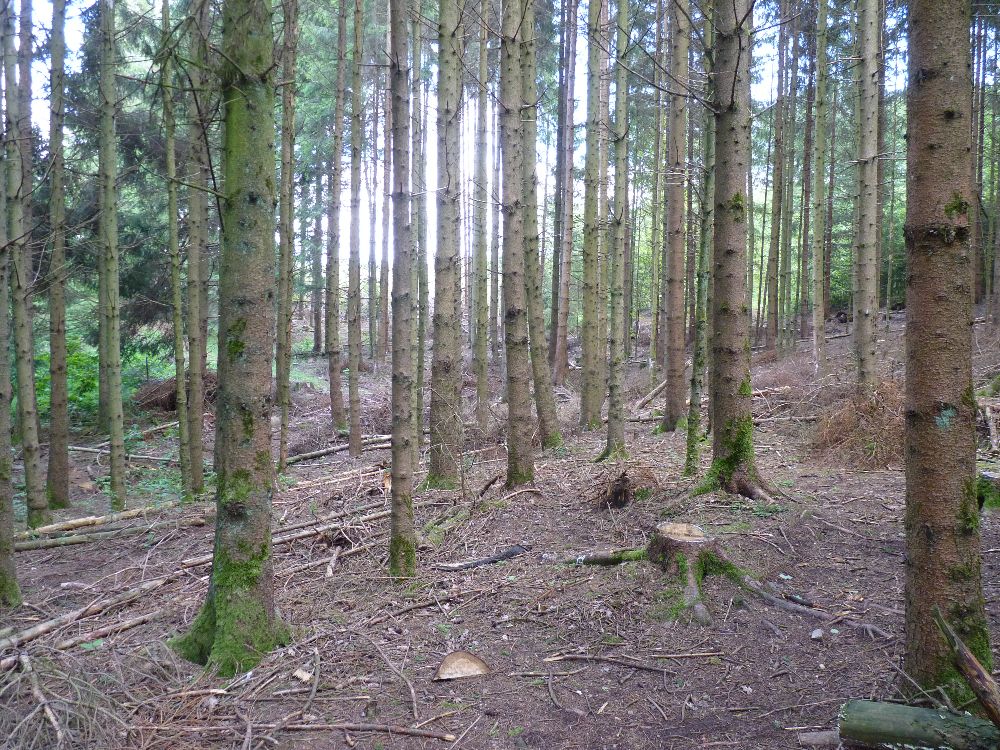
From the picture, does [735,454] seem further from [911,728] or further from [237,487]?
[237,487]

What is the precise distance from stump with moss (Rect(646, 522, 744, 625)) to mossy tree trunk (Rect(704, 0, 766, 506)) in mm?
1369

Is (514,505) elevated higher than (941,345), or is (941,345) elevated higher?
(941,345)

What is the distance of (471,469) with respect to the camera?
9289mm

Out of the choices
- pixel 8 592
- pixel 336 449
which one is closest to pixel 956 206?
pixel 8 592

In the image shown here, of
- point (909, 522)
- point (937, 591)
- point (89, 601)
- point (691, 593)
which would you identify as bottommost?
point (89, 601)

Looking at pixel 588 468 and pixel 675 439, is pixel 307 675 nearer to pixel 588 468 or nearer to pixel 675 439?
pixel 588 468

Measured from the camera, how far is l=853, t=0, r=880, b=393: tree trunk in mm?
9180

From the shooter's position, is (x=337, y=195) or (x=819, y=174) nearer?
(x=337, y=195)

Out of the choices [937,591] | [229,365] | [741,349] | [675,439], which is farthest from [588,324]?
[937,591]

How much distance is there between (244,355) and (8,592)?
3137 millimetres

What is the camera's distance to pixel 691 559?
4531 millimetres

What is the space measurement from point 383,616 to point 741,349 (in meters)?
3.79

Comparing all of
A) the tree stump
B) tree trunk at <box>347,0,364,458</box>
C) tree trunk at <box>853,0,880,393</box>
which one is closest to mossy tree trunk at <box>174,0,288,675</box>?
the tree stump

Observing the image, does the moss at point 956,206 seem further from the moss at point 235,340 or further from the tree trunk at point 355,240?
the tree trunk at point 355,240
